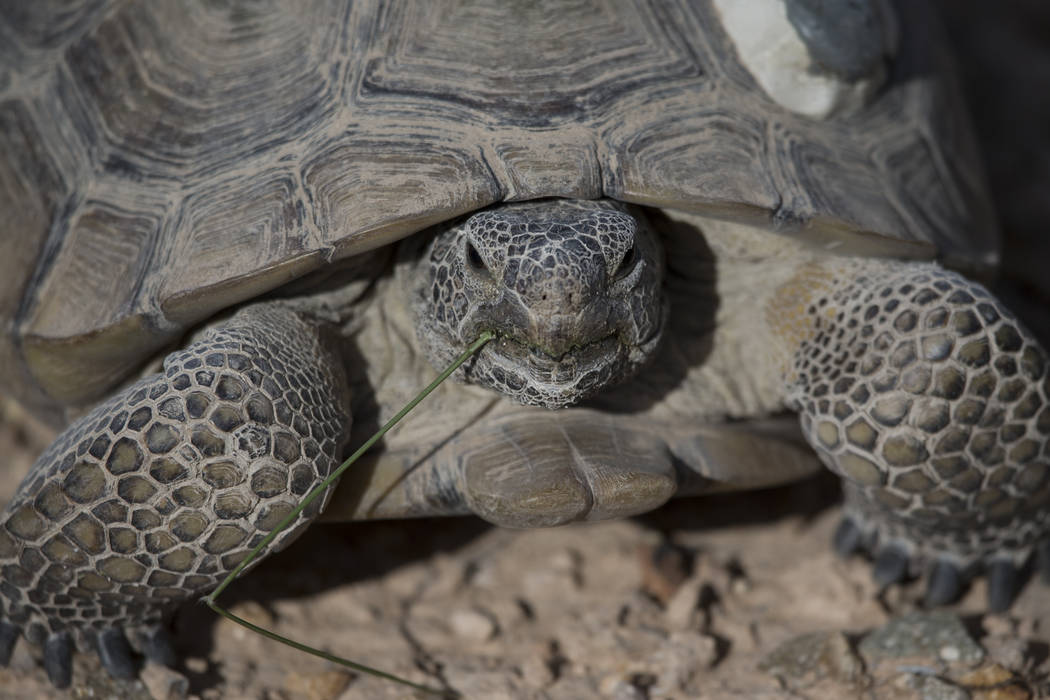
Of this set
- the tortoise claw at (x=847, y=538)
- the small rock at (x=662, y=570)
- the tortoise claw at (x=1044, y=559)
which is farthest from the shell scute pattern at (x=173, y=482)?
the tortoise claw at (x=1044, y=559)

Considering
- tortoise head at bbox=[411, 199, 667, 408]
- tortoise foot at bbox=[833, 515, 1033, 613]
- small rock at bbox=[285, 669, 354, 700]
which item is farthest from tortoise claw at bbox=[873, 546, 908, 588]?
small rock at bbox=[285, 669, 354, 700]

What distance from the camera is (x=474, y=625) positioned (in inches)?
125

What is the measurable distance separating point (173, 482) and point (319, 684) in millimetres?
766

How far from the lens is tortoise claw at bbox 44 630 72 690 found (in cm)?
285

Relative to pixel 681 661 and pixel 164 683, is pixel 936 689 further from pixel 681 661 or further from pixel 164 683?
pixel 164 683

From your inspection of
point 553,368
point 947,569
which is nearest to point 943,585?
point 947,569

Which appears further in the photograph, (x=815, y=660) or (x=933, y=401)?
(x=815, y=660)

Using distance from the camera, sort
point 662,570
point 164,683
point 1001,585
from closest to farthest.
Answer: point 164,683, point 1001,585, point 662,570

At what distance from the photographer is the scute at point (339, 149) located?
8.64ft

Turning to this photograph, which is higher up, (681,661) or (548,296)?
(548,296)

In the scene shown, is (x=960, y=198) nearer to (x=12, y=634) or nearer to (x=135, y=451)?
(x=135, y=451)

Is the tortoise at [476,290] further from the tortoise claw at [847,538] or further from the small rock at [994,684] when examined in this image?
the small rock at [994,684]

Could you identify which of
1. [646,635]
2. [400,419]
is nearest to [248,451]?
[400,419]

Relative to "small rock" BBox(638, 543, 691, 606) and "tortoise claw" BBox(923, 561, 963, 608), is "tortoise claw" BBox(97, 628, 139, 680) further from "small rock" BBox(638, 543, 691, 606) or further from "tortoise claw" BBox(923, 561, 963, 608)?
"tortoise claw" BBox(923, 561, 963, 608)
